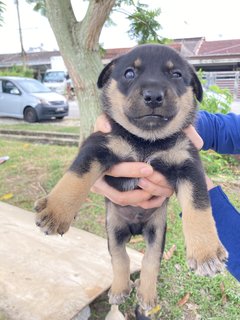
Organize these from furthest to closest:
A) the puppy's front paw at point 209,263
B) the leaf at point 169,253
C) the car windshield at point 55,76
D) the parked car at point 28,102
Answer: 1. the car windshield at point 55,76
2. the parked car at point 28,102
3. the leaf at point 169,253
4. the puppy's front paw at point 209,263

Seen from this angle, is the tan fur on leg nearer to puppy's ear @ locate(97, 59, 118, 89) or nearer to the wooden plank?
puppy's ear @ locate(97, 59, 118, 89)

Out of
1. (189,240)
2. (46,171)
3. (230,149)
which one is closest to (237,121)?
(230,149)

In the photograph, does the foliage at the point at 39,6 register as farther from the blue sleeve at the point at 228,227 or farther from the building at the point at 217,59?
the building at the point at 217,59

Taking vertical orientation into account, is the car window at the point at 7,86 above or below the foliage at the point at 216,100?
below

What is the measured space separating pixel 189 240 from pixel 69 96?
787 inches

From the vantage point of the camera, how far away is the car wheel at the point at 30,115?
1157 cm

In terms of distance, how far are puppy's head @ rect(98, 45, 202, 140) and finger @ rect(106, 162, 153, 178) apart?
16cm

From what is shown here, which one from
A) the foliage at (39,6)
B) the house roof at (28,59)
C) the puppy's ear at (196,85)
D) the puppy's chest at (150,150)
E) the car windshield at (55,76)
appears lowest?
the car windshield at (55,76)

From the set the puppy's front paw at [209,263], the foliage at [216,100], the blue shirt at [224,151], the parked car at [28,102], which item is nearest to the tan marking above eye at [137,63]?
the blue shirt at [224,151]

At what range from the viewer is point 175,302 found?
282cm

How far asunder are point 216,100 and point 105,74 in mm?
3859

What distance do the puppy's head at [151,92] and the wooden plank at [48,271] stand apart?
136 cm

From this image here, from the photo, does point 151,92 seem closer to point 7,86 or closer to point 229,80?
point 7,86

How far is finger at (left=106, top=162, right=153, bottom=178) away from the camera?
1.94 meters
